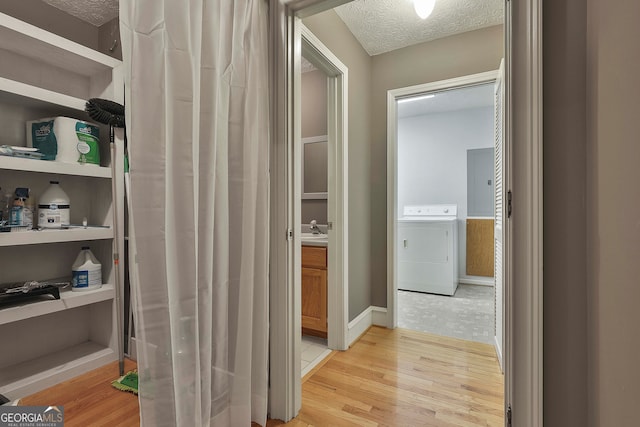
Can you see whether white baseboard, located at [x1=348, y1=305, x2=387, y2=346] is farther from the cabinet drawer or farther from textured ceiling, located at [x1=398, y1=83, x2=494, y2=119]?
textured ceiling, located at [x1=398, y1=83, x2=494, y2=119]

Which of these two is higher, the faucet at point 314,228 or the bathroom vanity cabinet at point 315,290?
the faucet at point 314,228

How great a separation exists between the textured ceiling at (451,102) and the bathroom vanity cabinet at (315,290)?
276 cm

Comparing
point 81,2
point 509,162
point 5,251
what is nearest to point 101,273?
point 5,251

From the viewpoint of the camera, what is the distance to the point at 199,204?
1098 millimetres

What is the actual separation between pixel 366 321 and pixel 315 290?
638mm

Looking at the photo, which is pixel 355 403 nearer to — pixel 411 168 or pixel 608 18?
pixel 608 18

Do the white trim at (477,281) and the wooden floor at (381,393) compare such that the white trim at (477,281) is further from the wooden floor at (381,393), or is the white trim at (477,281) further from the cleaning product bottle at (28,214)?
the cleaning product bottle at (28,214)

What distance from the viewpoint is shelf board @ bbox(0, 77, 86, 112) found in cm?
156

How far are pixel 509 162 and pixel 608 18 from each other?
1.37 feet

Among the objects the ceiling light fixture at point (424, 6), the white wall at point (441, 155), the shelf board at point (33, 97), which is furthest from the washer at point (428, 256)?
the shelf board at point (33, 97)

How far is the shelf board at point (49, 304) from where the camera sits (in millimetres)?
1525

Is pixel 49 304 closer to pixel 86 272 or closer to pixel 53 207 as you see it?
pixel 86 272

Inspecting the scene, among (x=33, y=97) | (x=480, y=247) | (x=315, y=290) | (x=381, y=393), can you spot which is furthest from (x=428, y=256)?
(x=33, y=97)

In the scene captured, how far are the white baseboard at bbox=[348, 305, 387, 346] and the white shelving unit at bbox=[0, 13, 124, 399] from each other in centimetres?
172
